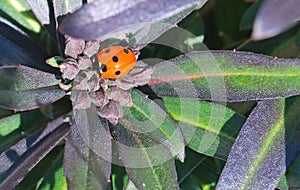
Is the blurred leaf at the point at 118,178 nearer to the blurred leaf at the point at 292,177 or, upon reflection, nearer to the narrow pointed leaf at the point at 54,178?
the narrow pointed leaf at the point at 54,178

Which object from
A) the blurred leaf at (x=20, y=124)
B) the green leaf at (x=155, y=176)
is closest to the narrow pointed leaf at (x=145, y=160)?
the green leaf at (x=155, y=176)

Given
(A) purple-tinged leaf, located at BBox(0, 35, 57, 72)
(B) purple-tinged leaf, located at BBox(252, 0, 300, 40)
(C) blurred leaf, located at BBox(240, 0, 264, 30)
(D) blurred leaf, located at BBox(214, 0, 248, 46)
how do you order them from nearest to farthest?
(B) purple-tinged leaf, located at BBox(252, 0, 300, 40)
(A) purple-tinged leaf, located at BBox(0, 35, 57, 72)
(C) blurred leaf, located at BBox(240, 0, 264, 30)
(D) blurred leaf, located at BBox(214, 0, 248, 46)

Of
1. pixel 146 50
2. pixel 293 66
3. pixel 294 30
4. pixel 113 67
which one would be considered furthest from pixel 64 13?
pixel 294 30

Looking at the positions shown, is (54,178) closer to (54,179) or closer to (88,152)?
(54,179)

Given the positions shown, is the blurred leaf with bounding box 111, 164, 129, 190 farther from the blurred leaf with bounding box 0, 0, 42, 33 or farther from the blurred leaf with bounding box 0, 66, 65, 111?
the blurred leaf with bounding box 0, 0, 42, 33

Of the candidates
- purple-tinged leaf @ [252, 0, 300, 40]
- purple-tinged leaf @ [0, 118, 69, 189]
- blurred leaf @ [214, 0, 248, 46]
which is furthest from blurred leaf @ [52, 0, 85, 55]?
blurred leaf @ [214, 0, 248, 46]

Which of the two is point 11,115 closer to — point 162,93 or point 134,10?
point 162,93
